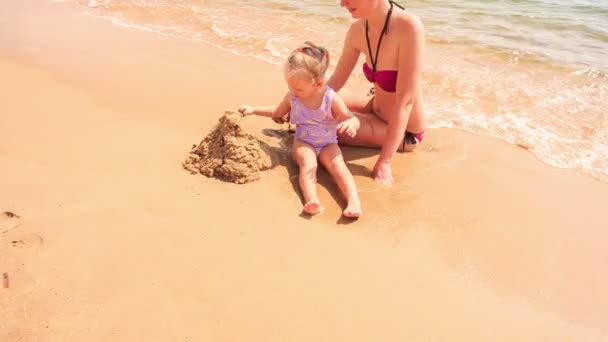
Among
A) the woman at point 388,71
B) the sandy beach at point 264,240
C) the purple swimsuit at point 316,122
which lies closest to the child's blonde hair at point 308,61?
the purple swimsuit at point 316,122

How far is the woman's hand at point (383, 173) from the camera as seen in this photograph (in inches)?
109

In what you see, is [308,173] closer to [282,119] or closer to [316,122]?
[316,122]

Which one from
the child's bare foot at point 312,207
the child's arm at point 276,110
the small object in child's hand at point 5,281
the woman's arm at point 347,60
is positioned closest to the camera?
the small object in child's hand at point 5,281

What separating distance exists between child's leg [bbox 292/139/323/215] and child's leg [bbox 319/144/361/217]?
0.26 ft

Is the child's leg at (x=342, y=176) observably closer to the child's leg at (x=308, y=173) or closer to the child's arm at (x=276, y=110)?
the child's leg at (x=308, y=173)

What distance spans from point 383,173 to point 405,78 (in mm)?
599

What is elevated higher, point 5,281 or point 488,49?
point 488,49

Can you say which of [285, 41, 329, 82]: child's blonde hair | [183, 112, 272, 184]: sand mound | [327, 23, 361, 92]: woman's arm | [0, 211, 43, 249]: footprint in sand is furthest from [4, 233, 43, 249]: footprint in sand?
[327, 23, 361, 92]: woman's arm

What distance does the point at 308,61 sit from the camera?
101 inches

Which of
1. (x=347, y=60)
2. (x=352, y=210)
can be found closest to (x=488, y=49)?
(x=347, y=60)

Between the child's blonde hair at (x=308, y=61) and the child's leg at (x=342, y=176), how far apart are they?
0.46 meters

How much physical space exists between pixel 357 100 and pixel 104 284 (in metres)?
2.29

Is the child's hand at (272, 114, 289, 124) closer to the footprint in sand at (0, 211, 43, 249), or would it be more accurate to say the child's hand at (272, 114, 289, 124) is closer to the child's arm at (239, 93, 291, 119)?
the child's arm at (239, 93, 291, 119)

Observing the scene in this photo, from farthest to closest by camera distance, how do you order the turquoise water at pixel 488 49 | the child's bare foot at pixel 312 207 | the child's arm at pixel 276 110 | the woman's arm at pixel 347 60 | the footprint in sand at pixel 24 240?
the turquoise water at pixel 488 49
the woman's arm at pixel 347 60
the child's arm at pixel 276 110
the child's bare foot at pixel 312 207
the footprint in sand at pixel 24 240
